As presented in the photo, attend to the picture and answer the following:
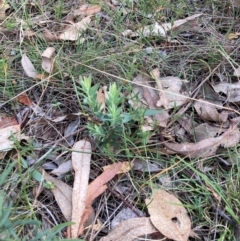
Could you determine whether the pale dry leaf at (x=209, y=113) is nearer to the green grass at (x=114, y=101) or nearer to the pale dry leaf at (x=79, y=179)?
the green grass at (x=114, y=101)

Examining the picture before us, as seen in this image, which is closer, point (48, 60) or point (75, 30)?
point (48, 60)

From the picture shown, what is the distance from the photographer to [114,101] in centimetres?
128

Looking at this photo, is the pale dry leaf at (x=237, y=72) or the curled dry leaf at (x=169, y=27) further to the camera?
the curled dry leaf at (x=169, y=27)

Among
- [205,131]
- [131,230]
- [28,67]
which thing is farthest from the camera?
[28,67]

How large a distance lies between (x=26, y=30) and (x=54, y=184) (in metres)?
0.78

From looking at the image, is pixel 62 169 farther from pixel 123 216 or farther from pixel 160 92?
pixel 160 92

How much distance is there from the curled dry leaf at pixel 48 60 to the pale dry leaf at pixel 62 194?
46 centimetres

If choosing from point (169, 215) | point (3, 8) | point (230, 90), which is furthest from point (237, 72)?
point (3, 8)

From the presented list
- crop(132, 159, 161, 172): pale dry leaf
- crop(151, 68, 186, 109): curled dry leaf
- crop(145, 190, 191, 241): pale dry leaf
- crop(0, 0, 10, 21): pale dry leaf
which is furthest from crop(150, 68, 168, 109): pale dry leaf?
crop(0, 0, 10, 21): pale dry leaf

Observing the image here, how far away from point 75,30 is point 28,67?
0.27m

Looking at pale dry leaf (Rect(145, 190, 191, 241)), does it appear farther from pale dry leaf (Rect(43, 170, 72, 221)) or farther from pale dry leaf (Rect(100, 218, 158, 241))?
pale dry leaf (Rect(43, 170, 72, 221))

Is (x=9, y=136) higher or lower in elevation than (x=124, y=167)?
higher

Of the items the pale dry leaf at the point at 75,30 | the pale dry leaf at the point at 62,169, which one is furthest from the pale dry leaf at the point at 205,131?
the pale dry leaf at the point at 75,30

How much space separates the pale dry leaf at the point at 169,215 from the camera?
119 cm
